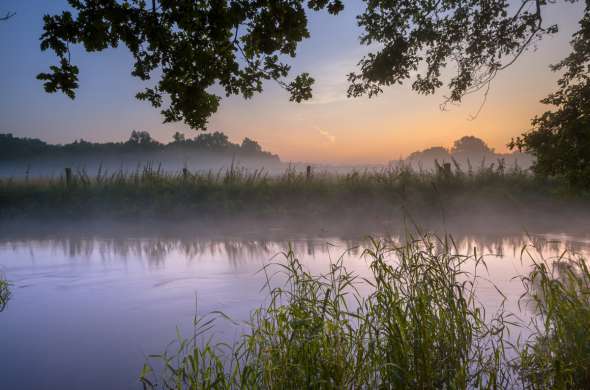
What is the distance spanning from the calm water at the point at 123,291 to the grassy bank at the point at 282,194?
3.36m

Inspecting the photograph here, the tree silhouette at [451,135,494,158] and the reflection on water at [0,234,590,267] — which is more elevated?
the tree silhouette at [451,135,494,158]

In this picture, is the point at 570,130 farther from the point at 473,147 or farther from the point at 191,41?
the point at 473,147

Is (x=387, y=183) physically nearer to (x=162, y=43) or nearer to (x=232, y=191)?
(x=232, y=191)

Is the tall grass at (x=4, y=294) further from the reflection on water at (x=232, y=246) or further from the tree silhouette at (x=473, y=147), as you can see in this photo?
the tree silhouette at (x=473, y=147)

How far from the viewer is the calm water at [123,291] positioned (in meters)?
4.26

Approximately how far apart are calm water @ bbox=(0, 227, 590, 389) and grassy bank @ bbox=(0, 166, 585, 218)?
11.0 ft

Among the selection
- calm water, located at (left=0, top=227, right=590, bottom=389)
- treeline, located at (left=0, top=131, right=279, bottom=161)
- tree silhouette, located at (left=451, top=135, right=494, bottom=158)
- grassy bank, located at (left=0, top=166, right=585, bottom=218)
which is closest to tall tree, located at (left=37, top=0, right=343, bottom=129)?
calm water, located at (left=0, top=227, right=590, bottom=389)

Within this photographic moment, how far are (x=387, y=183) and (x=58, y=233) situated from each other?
1113cm

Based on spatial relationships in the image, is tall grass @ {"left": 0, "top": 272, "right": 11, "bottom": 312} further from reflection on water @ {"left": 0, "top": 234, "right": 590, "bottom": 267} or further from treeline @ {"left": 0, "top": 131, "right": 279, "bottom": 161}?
treeline @ {"left": 0, "top": 131, "right": 279, "bottom": 161}

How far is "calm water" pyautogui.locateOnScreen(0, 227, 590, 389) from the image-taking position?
168 inches

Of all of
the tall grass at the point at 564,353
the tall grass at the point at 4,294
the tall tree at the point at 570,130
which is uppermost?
the tall tree at the point at 570,130

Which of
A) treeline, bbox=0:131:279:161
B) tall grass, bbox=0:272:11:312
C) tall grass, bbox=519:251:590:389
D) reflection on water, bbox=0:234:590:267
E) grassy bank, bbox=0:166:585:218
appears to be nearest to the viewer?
tall grass, bbox=519:251:590:389

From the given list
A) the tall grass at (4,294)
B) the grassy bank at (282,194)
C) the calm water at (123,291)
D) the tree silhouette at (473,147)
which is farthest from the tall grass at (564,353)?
the tree silhouette at (473,147)

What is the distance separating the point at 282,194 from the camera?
1597 centimetres
